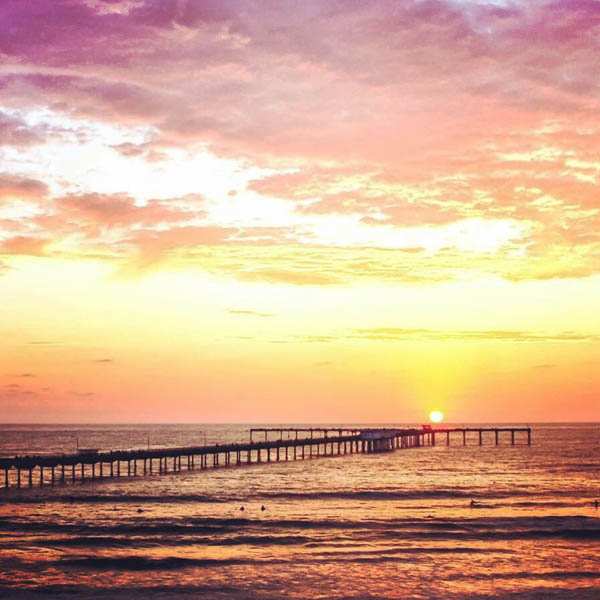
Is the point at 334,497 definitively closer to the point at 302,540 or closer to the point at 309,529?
the point at 309,529

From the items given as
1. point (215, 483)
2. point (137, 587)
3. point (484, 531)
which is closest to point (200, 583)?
point (137, 587)

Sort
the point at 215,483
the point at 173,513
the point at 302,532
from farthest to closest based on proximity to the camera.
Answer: the point at 215,483 < the point at 173,513 < the point at 302,532

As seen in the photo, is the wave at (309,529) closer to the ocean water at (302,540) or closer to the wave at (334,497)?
the ocean water at (302,540)

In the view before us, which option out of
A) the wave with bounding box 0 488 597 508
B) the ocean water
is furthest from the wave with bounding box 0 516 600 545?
the wave with bounding box 0 488 597 508

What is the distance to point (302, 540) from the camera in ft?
133

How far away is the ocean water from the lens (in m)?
31.2

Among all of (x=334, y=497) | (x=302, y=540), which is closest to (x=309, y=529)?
(x=302, y=540)

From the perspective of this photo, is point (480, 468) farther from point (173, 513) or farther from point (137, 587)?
point (137, 587)

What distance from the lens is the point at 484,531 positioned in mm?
43906

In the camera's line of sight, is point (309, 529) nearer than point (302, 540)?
No

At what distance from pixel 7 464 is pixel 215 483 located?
17.5m

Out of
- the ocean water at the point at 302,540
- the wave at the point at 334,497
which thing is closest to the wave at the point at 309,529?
the ocean water at the point at 302,540

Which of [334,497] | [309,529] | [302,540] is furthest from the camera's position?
[334,497]

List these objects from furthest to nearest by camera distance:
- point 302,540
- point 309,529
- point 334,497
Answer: point 334,497, point 309,529, point 302,540
